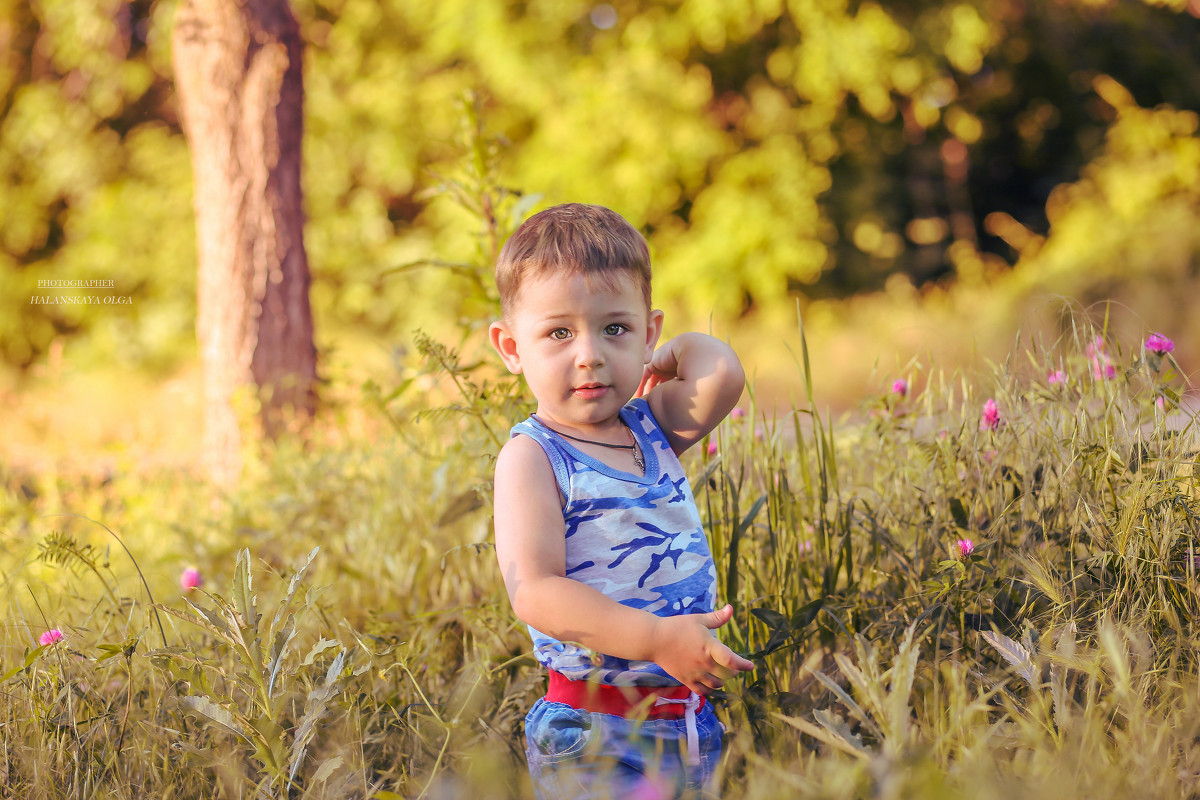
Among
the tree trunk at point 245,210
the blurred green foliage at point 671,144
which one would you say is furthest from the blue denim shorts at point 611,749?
the blurred green foliage at point 671,144

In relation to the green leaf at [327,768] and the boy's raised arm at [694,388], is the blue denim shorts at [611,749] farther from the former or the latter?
the boy's raised arm at [694,388]

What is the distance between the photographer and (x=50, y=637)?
1768 millimetres

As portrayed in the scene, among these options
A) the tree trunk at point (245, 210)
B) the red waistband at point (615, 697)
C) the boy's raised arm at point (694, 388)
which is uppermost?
the tree trunk at point (245, 210)

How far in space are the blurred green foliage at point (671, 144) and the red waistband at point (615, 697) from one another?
814cm

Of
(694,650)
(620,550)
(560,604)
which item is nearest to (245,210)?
(620,550)

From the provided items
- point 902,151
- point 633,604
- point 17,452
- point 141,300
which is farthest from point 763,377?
point 141,300

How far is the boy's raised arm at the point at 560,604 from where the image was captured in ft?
4.33

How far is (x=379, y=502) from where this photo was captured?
305 cm

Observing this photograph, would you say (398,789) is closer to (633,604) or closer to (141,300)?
(633,604)

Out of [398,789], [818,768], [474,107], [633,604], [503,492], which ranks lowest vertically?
[398,789]

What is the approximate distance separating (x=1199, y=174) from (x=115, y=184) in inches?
614

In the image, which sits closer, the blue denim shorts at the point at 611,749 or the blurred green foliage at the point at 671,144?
the blue denim shorts at the point at 611,749

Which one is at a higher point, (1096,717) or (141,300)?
(141,300)

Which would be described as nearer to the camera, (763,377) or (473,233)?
(473,233)
